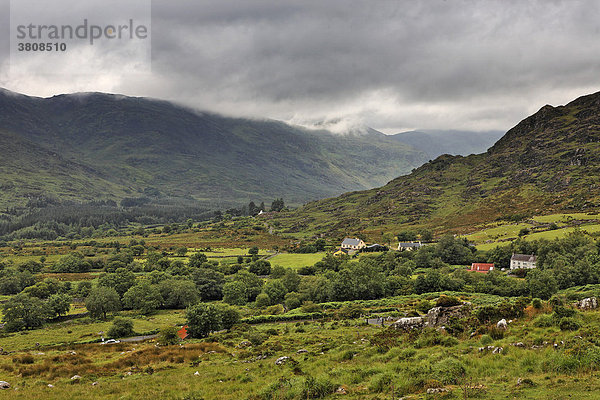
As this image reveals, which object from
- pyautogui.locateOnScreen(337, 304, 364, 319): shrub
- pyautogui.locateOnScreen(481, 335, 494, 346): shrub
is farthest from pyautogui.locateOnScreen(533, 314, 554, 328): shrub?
pyautogui.locateOnScreen(337, 304, 364, 319): shrub

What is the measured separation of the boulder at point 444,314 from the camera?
34.0m

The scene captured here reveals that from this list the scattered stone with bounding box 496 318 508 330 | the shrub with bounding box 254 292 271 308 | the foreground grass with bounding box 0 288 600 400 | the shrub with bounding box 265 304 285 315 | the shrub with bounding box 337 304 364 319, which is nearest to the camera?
the foreground grass with bounding box 0 288 600 400

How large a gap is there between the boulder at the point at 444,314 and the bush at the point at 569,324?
9.80 metres

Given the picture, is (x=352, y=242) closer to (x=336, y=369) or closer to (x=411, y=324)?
(x=411, y=324)

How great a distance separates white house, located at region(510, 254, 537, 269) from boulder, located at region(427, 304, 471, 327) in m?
76.3

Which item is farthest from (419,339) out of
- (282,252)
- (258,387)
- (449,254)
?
(282,252)

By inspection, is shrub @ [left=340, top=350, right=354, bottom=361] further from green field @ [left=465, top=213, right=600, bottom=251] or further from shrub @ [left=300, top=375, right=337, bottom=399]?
green field @ [left=465, top=213, right=600, bottom=251]

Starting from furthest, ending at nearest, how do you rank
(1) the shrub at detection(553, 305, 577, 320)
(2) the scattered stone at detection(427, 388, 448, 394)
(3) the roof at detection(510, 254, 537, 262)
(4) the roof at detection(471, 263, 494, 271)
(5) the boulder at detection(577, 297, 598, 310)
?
(4) the roof at detection(471, 263, 494, 271), (3) the roof at detection(510, 254, 537, 262), (5) the boulder at detection(577, 297, 598, 310), (1) the shrub at detection(553, 305, 577, 320), (2) the scattered stone at detection(427, 388, 448, 394)

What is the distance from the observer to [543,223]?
14188 centimetres

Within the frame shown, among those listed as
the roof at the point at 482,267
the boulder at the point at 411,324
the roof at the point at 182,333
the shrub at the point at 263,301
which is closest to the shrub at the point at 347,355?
the boulder at the point at 411,324

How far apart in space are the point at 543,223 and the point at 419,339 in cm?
14310

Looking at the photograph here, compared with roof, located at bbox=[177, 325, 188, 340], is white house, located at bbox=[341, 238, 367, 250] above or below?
above

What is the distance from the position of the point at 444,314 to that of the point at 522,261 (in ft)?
262

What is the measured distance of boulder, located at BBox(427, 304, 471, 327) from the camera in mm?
34000
